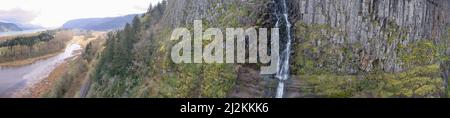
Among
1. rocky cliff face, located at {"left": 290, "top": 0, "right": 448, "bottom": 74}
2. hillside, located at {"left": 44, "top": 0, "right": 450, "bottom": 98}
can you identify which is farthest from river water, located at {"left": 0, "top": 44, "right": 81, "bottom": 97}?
rocky cliff face, located at {"left": 290, "top": 0, "right": 448, "bottom": 74}

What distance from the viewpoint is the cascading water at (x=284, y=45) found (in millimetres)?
53234

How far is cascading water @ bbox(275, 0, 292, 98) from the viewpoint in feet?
175

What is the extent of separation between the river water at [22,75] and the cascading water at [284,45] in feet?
122

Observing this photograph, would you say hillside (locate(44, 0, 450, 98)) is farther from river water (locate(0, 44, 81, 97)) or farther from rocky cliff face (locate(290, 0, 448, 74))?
river water (locate(0, 44, 81, 97))

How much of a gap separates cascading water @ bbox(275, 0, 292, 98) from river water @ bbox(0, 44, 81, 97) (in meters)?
37.2

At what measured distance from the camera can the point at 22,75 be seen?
84625 millimetres

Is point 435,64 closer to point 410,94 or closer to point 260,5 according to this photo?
point 410,94

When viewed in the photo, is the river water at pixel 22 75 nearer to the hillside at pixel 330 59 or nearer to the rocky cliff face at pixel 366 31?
the hillside at pixel 330 59

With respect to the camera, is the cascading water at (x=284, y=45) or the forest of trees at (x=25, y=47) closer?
the cascading water at (x=284, y=45)

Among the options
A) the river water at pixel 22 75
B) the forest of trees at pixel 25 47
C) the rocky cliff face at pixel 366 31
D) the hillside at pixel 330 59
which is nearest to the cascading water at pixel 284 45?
the hillside at pixel 330 59

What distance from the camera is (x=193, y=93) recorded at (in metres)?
53.4

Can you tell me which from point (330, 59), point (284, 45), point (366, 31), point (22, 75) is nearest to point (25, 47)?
point (22, 75)

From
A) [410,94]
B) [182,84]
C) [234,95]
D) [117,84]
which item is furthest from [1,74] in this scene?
[410,94]
